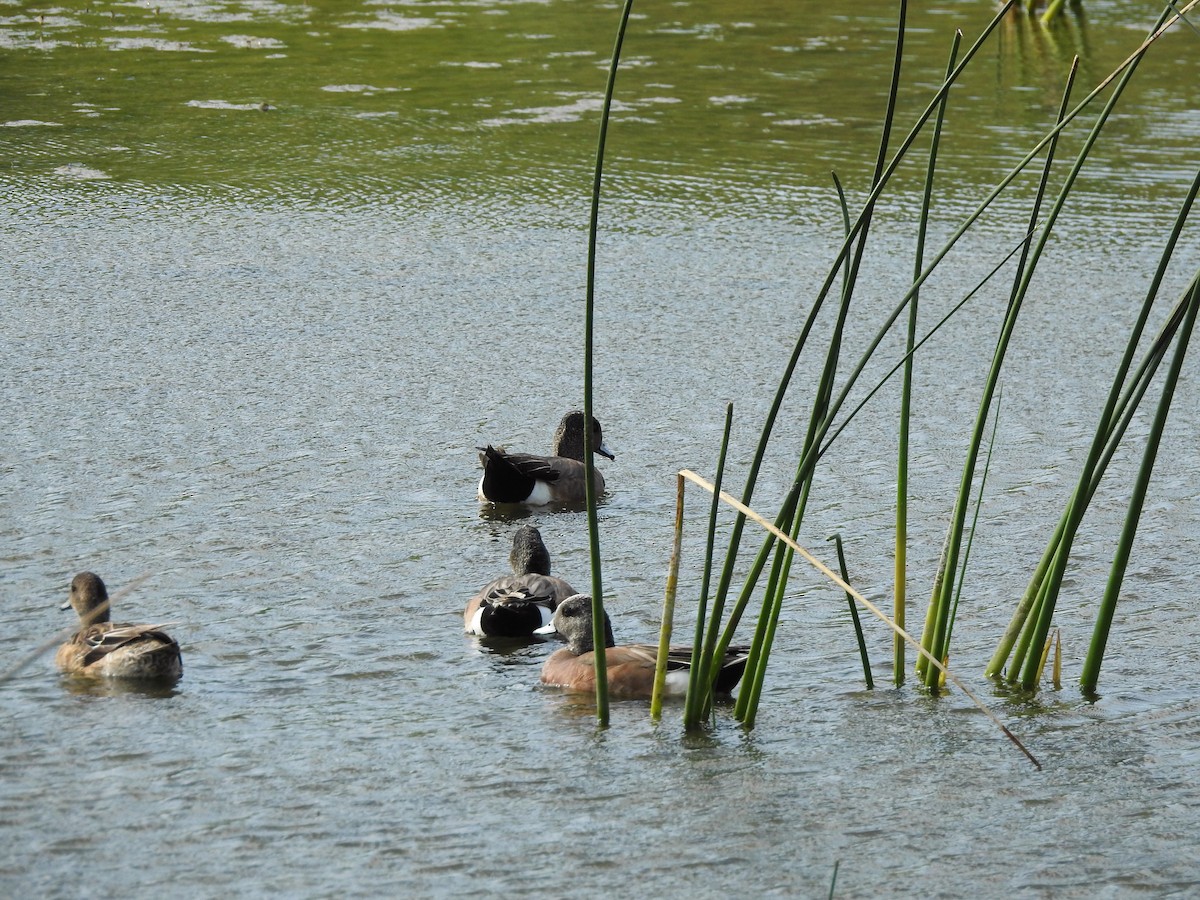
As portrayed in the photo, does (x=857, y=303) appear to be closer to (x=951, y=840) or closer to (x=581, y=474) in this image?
(x=581, y=474)

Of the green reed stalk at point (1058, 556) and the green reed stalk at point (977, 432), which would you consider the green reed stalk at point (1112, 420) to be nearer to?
the green reed stalk at point (1058, 556)

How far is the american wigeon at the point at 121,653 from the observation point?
388cm

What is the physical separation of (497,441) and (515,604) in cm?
171

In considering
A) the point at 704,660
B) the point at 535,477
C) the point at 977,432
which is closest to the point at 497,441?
the point at 535,477

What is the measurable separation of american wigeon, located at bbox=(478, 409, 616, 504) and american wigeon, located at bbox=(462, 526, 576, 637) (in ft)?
2.46

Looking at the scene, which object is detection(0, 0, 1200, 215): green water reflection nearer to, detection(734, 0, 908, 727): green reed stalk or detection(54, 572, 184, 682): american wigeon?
detection(54, 572, 184, 682): american wigeon

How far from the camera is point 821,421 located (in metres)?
3.66

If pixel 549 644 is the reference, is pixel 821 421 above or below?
above

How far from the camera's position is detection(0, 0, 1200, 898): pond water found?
326 centimetres

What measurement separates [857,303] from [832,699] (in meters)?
4.02

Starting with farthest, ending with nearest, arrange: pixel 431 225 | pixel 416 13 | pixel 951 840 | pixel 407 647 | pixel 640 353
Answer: pixel 416 13 < pixel 431 225 < pixel 640 353 < pixel 407 647 < pixel 951 840

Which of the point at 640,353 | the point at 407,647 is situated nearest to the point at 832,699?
the point at 407,647

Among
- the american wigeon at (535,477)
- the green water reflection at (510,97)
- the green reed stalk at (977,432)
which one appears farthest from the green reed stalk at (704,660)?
the green water reflection at (510,97)

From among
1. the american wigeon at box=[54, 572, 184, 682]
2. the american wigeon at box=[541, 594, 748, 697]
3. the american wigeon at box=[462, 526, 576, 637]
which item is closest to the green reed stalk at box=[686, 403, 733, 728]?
the american wigeon at box=[541, 594, 748, 697]
